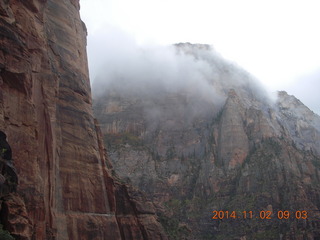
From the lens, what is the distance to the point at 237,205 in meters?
137

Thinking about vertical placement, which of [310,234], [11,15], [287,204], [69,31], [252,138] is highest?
[252,138]

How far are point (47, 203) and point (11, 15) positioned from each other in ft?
47.3

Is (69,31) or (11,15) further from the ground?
(69,31)

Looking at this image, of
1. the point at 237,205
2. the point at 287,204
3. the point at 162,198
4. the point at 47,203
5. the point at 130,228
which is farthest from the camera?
the point at 162,198

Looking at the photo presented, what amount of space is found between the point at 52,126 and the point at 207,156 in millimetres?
125750

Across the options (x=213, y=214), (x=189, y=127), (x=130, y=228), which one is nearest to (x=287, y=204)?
(x=213, y=214)

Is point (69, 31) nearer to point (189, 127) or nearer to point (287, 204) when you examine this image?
point (287, 204)

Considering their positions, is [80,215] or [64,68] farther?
[64,68]

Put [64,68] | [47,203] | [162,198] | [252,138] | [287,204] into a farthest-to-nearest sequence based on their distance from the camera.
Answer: [252,138], [162,198], [287,204], [64,68], [47,203]
